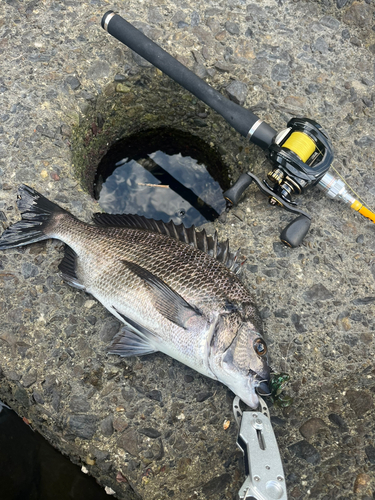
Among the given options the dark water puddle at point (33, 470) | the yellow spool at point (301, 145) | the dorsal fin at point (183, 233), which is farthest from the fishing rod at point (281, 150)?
the dark water puddle at point (33, 470)

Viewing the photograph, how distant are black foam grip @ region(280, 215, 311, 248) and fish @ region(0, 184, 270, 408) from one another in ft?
1.35

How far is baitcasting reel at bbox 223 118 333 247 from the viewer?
8.91 ft

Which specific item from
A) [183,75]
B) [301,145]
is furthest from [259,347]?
[183,75]

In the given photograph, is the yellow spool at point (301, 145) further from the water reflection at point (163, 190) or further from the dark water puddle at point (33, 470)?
the dark water puddle at point (33, 470)

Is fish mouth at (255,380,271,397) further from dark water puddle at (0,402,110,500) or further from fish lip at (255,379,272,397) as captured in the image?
dark water puddle at (0,402,110,500)

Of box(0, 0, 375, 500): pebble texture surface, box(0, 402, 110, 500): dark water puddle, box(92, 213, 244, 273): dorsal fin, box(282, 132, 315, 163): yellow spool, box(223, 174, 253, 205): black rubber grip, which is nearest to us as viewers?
box(0, 0, 375, 500): pebble texture surface

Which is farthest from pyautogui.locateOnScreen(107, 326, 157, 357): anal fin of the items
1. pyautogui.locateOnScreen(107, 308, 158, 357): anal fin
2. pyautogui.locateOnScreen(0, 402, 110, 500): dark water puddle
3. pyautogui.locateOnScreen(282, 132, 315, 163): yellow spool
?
pyautogui.locateOnScreen(282, 132, 315, 163): yellow spool

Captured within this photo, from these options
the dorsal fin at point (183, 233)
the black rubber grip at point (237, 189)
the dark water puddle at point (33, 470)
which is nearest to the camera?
the dark water puddle at point (33, 470)

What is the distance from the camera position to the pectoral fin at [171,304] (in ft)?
7.42

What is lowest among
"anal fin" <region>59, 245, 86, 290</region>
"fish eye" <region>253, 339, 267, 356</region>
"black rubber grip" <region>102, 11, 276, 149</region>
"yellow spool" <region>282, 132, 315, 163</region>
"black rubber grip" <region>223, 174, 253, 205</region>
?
"anal fin" <region>59, 245, 86, 290</region>

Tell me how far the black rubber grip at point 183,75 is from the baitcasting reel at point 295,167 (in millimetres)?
198

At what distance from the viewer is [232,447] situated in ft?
7.73

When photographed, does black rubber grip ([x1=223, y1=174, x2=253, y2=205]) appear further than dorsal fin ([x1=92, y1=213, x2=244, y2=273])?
Yes

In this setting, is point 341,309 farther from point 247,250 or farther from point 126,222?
point 126,222
